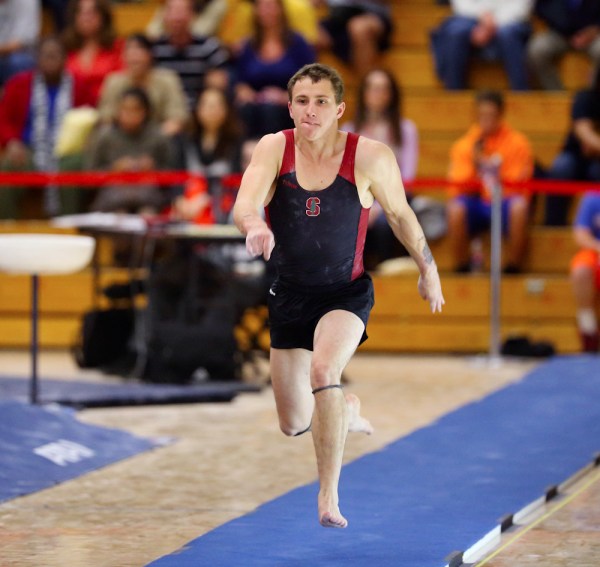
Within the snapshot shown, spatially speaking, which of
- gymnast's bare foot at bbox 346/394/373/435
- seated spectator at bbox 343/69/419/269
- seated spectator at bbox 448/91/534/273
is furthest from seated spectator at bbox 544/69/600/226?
gymnast's bare foot at bbox 346/394/373/435

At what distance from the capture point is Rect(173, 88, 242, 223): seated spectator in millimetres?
9539

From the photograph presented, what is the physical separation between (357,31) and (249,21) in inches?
35.5

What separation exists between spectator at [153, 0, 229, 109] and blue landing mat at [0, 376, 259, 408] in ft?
11.3

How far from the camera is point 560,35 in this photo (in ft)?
37.8

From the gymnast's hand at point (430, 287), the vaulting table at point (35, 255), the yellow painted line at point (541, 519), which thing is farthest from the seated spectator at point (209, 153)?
the gymnast's hand at point (430, 287)

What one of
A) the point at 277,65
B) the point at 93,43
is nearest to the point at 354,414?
the point at 277,65

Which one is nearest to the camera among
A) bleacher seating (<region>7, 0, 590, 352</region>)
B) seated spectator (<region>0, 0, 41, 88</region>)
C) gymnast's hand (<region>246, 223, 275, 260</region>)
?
gymnast's hand (<region>246, 223, 275, 260</region>)

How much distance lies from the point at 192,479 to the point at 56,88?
5.97 metres

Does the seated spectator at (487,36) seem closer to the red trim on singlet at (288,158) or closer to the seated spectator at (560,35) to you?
the seated spectator at (560,35)

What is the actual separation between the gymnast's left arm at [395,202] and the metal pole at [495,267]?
193 inches

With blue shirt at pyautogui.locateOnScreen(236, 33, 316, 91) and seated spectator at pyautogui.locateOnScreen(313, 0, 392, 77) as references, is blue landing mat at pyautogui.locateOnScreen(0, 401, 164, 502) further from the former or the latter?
seated spectator at pyautogui.locateOnScreen(313, 0, 392, 77)

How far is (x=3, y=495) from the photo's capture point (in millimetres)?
5328

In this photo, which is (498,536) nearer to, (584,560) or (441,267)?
(584,560)

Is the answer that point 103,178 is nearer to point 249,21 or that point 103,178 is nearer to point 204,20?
point 204,20
